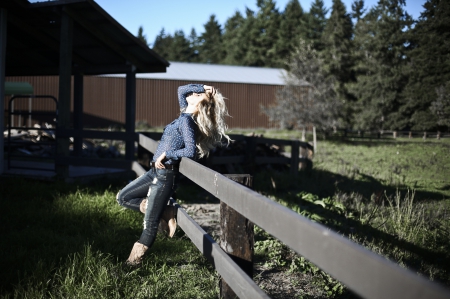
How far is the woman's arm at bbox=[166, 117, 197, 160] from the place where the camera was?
148 inches

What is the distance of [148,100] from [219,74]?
6272mm

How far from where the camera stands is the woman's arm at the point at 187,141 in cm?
375

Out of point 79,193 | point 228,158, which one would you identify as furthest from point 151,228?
point 228,158

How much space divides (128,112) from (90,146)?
4.44m

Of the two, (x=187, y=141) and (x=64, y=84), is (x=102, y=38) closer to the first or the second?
(x=64, y=84)

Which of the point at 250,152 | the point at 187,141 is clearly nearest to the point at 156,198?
the point at 187,141

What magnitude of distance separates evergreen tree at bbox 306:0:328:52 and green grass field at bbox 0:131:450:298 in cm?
4893

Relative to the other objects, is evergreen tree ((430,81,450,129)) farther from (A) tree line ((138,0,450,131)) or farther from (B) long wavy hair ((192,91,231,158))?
(B) long wavy hair ((192,91,231,158))

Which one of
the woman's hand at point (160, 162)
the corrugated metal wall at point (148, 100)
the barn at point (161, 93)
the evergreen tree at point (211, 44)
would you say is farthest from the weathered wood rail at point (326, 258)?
the evergreen tree at point (211, 44)

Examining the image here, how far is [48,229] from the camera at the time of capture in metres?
5.14

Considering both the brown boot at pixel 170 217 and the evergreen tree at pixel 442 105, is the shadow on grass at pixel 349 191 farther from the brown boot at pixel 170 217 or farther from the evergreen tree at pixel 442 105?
the brown boot at pixel 170 217

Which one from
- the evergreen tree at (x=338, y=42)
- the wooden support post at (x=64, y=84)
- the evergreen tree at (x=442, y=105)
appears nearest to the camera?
the evergreen tree at (x=442, y=105)

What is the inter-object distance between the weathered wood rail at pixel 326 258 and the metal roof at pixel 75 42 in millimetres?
6542

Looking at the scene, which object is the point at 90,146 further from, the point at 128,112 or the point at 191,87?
the point at 191,87
